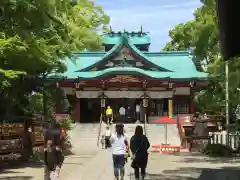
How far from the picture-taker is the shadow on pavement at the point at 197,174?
848 cm

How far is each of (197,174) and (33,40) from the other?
612 cm

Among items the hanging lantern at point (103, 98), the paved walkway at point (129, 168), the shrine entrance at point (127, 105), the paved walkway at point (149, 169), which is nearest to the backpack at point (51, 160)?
the paved walkway at point (129, 168)

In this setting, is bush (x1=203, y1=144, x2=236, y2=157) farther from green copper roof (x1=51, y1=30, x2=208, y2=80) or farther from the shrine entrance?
the shrine entrance

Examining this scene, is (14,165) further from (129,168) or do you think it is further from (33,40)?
(33,40)

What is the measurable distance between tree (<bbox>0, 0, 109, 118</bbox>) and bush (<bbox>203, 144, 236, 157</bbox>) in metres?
7.27

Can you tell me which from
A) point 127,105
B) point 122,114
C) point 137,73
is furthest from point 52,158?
point 127,105

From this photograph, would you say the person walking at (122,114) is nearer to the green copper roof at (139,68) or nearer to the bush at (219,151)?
the green copper roof at (139,68)

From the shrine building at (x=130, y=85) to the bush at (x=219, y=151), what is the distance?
18.5 m

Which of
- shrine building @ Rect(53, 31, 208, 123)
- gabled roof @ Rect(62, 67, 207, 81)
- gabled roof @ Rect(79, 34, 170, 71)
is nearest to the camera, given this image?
gabled roof @ Rect(62, 67, 207, 81)

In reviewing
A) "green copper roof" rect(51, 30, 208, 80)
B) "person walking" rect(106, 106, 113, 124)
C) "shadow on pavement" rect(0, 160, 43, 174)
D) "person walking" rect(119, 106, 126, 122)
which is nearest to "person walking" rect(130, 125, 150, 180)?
"shadow on pavement" rect(0, 160, 43, 174)

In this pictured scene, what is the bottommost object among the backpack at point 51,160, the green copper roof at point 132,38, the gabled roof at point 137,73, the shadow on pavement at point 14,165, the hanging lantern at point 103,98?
the shadow on pavement at point 14,165

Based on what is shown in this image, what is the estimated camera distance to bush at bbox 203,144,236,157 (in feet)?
66.6

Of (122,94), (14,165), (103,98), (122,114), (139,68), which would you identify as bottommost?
(14,165)

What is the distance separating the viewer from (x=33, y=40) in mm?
12141
